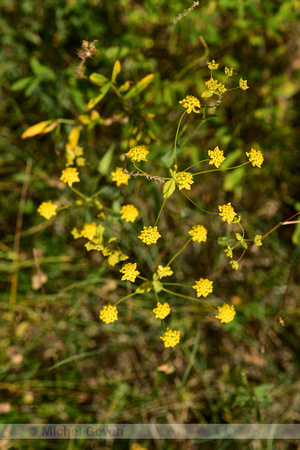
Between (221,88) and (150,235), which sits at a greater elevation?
(221,88)

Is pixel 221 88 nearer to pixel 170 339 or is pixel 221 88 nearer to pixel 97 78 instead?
pixel 97 78

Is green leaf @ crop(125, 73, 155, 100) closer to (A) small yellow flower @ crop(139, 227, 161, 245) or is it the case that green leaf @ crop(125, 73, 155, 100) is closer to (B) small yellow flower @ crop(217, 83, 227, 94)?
(B) small yellow flower @ crop(217, 83, 227, 94)

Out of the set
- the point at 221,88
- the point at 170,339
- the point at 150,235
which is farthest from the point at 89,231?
the point at 221,88

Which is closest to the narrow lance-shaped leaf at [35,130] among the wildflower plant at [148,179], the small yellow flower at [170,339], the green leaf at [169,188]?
the wildflower plant at [148,179]

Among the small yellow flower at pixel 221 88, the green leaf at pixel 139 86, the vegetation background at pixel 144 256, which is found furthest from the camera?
the vegetation background at pixel 144 256

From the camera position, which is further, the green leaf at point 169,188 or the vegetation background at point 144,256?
the vegetation background at point 144,256

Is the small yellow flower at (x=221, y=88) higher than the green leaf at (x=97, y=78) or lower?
higher

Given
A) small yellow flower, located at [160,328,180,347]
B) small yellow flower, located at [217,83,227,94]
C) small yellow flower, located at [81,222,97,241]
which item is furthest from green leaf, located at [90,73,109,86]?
small yellow flower, located at [160,328,180,347]

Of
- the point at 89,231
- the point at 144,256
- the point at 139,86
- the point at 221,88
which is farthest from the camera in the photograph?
the point at 144,256

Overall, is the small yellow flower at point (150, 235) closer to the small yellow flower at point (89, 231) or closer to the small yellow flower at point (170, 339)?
the small yellow flower at point (89, 231)
